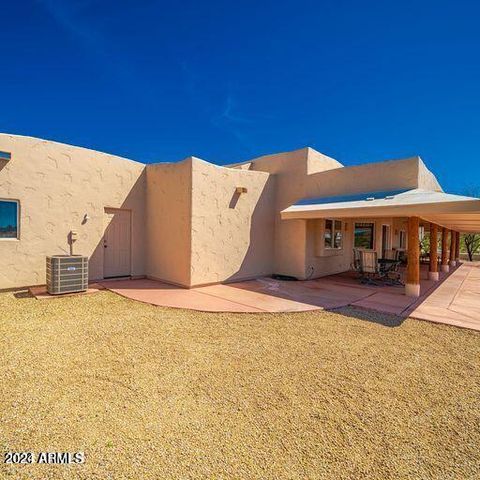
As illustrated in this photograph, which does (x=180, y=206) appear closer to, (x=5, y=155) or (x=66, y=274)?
(x=66, y=274)

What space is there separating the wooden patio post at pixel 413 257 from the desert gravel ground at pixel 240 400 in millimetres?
3640

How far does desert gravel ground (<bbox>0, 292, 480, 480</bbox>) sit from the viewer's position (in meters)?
2.61

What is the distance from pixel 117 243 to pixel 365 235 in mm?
16036

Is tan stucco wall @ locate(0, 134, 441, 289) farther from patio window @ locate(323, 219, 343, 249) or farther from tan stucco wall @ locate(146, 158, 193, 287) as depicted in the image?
patio window @ locate(323, 219, 343, 249)

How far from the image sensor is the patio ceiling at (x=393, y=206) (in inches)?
304

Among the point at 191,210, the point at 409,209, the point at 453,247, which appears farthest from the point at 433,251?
the point at 191,210

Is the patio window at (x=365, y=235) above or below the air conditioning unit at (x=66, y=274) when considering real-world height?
above

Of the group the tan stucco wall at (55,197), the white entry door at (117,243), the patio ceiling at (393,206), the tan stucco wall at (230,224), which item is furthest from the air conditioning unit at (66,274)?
the patio ceiling at (393,206)

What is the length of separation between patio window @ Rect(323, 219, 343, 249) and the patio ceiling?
86.2 inches

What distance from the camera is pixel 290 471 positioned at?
2502 millimetres

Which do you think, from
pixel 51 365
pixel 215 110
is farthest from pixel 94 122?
pixel 51 365

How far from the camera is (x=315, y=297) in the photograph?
9.80 meters

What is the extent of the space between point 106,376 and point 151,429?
5.21 ft

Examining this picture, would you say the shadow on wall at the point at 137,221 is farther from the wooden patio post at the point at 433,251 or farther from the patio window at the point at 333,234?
the wooden patio post at the point at 433,251
